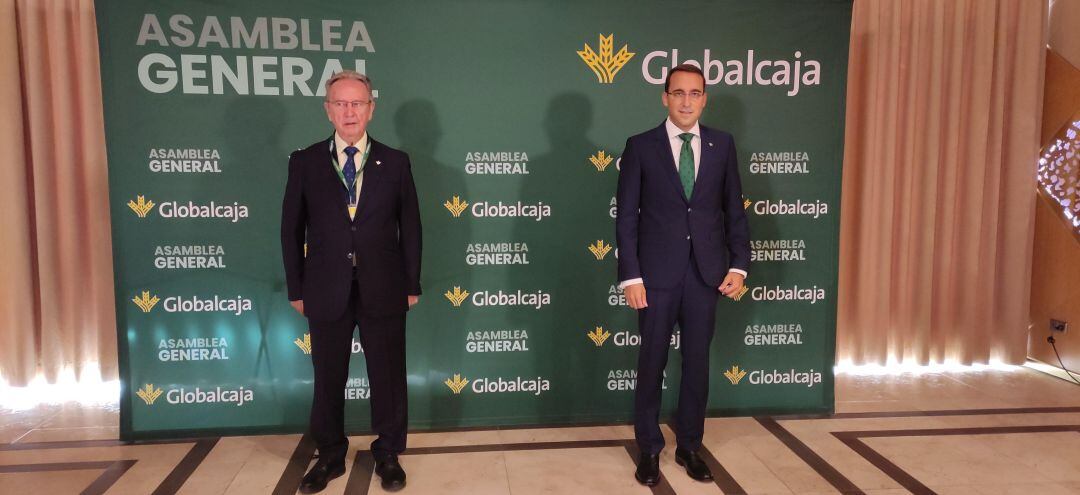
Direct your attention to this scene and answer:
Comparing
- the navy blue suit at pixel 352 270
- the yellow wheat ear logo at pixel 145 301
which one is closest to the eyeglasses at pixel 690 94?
the navy blue suit at pixel 352 270

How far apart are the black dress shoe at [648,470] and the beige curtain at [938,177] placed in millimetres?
2365

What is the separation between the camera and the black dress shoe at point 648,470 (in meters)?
2.67

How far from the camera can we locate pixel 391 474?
104 inches

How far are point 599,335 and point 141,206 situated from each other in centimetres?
238

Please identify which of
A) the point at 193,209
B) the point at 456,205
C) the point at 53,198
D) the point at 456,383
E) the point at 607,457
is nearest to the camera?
the point at 607,457

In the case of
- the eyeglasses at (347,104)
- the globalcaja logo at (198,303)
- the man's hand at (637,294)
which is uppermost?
the eyeglasses at (347,104)

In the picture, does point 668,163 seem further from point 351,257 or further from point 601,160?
point 351,257

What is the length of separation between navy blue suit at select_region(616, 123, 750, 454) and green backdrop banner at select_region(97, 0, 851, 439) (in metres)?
0.64

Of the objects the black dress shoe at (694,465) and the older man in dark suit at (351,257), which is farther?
the black dress shoe at (694,465)

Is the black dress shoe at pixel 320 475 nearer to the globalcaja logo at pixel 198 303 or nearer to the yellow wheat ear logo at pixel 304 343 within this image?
the yellow wheat ear logo at pixel 304 343

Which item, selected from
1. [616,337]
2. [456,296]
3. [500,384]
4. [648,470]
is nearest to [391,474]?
[500,384]

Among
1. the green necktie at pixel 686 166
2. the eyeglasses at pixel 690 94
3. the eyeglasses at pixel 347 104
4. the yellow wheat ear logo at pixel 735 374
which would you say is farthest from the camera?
the yellow wheat ear logo at pixel 735 374

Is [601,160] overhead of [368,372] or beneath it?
overhead

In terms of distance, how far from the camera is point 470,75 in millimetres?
3168
